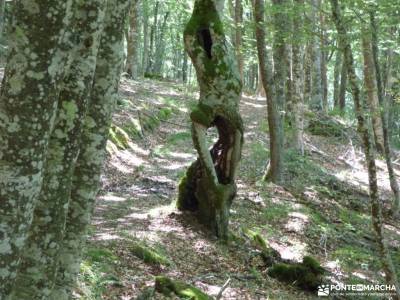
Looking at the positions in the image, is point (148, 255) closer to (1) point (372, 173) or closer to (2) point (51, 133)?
(1) point (372, 173)

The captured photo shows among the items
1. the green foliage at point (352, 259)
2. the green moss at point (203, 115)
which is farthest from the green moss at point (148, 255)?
the green foliage at point (352, 259)

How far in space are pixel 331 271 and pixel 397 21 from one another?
5.33 m

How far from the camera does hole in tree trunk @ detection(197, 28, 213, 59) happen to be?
9.10 metres

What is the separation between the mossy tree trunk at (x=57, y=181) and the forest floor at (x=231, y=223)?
2.04m

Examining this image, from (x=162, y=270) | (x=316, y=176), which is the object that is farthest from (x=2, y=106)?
(x=316, y=176)

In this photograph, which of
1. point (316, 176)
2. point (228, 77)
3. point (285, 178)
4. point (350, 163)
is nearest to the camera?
point (228, 77)

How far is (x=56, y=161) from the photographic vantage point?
3.59 metres

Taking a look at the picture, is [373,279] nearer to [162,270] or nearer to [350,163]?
[162,270]

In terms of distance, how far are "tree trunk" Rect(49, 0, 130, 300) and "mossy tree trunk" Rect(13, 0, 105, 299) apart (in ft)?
1.80

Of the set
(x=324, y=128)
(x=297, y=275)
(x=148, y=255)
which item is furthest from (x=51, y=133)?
(x=324, y=128)

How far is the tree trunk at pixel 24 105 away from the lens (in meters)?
2.90

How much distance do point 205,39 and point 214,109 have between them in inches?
52.2

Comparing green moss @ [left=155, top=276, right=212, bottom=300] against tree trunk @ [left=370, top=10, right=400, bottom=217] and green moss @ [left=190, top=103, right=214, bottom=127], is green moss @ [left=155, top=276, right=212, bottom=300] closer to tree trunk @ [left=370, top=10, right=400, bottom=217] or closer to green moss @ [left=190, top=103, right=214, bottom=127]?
green moss @ [left=190, top=103, right=214, bottom=127]

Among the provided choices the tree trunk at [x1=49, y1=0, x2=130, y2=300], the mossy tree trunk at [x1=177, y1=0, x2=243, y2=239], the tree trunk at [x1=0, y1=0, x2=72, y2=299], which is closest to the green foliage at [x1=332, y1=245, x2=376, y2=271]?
the mossy tree trunk at [x1=177, y1=0, x2=243, y2=239]
